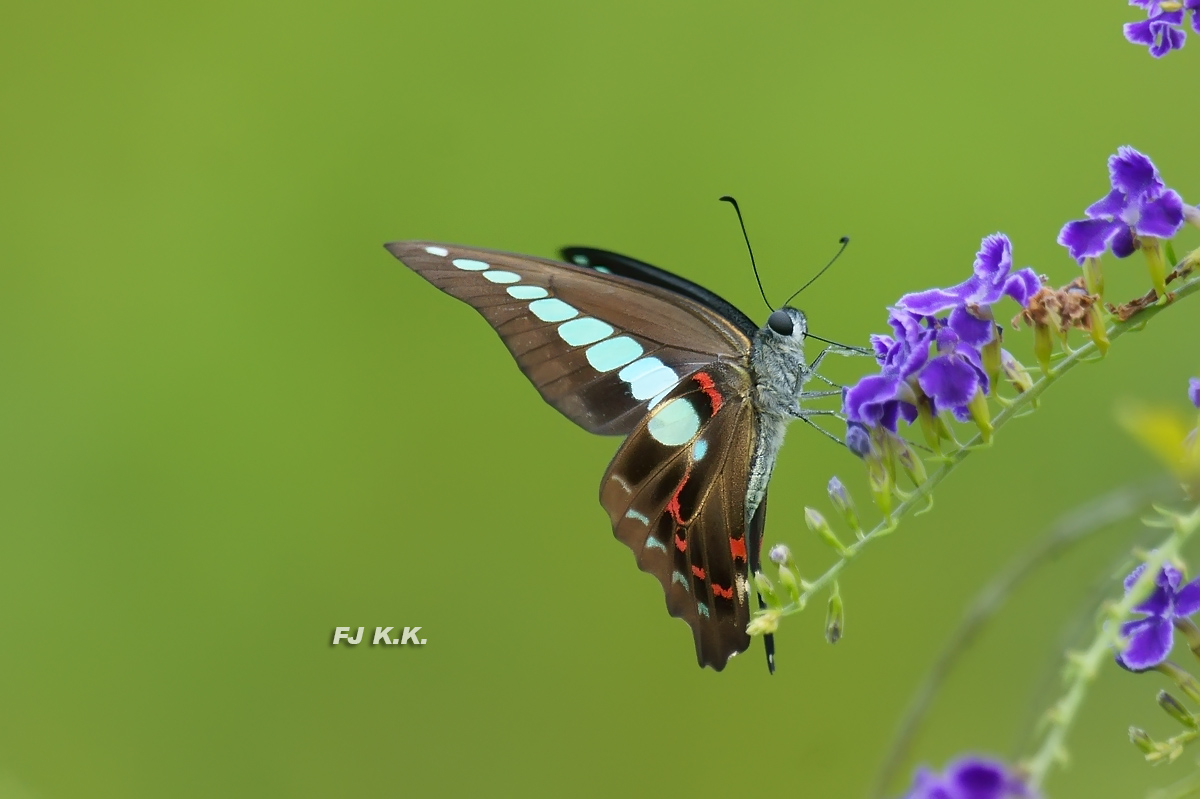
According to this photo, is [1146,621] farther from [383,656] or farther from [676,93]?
[676,93]

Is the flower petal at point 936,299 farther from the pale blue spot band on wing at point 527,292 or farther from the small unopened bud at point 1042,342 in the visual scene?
the pale blue spot band on wing at point 527,292

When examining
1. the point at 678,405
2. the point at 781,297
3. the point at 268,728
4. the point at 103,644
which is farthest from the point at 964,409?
the point at 103,644

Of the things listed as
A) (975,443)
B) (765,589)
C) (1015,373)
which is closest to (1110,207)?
(1015,373)

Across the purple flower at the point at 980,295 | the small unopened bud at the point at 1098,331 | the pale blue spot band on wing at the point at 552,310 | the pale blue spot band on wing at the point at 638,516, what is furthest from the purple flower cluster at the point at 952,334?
the pale blue spot band on wing at the point at 552,310

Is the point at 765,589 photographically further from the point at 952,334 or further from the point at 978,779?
the point at 978,779

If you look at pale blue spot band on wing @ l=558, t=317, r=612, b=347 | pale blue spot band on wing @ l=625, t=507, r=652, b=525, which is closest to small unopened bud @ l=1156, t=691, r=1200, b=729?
pale blue spot band on wing @ l=625, t=507, r=652, b=525

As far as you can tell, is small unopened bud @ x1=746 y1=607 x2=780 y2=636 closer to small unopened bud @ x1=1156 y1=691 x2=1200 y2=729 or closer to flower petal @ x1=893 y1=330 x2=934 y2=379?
flower petal @ x1=893 y1=330 x2=934 y2=379

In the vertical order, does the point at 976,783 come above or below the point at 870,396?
below
